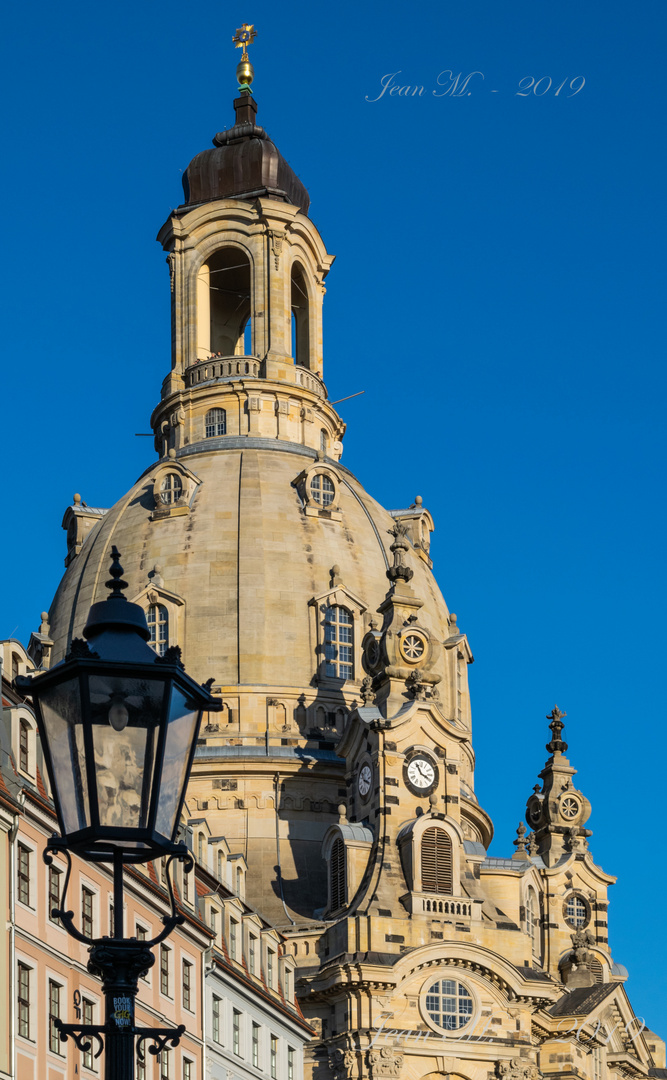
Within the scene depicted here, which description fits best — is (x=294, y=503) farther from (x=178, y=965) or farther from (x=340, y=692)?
(x=178, y=965)

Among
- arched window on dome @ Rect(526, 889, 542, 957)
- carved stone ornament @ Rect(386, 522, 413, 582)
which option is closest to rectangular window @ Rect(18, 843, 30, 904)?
carved stone ornament @ Rect(386, 522, 413, 582)

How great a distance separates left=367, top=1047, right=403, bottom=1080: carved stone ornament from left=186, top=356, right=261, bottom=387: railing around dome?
4267 centimetres

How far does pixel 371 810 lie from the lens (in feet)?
281

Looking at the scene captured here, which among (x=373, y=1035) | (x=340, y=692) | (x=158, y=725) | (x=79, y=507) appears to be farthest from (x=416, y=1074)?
(x=158, y=725)

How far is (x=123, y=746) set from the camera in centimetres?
1488

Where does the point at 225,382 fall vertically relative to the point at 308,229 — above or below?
below

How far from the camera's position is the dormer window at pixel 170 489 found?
328 feet

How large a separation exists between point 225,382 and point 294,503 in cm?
1092

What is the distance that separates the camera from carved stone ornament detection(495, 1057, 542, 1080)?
261 feet

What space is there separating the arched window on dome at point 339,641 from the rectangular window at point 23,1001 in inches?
2088

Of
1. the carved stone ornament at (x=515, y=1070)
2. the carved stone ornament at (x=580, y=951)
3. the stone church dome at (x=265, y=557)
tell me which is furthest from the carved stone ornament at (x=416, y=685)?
the carved stone ornament at (x=580, y=951)

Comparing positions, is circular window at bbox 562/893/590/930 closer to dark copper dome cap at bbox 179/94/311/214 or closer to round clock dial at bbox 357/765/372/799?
round clock dial at bbox 357/765/372/799

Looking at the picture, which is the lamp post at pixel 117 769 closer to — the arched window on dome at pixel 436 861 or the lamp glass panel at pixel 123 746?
the lamp glass panel at pixel 123 746

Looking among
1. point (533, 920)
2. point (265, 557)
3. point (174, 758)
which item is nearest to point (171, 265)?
point (265, 557)
